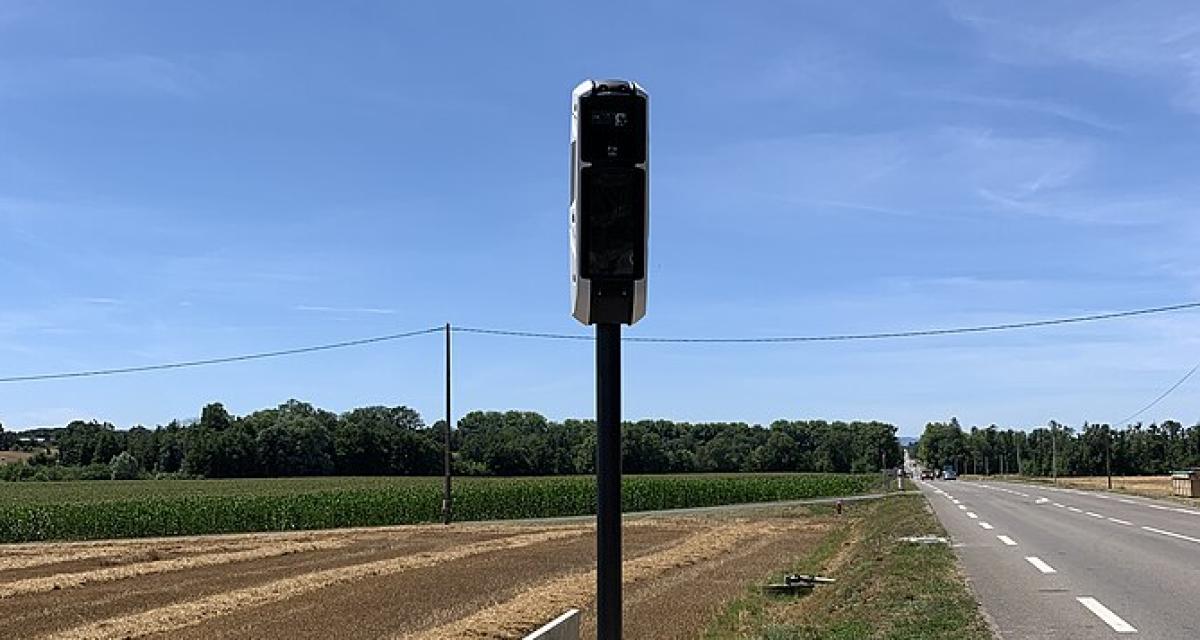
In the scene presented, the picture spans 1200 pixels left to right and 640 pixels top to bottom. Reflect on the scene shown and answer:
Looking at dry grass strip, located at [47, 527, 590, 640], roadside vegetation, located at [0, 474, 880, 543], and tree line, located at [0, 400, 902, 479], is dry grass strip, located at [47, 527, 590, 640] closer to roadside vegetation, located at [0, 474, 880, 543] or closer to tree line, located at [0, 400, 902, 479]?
roadside vegetation, located at [0, 474, 880, 543]

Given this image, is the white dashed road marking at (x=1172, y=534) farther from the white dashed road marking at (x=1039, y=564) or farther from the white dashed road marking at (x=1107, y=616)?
the white dashed road marking at (x=1107, y=616)

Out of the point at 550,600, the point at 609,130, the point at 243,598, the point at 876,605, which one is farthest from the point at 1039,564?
the point at 609,130

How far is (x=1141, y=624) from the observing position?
456 inches

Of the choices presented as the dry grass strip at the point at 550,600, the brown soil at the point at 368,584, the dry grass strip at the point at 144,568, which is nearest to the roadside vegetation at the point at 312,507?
the brown soil at the point at 368,584

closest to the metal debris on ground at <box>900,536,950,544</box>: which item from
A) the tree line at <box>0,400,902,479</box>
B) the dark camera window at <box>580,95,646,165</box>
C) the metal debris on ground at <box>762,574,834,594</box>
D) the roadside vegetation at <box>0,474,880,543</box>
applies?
the metal debris on ground at <box>762,574,834,594</box>

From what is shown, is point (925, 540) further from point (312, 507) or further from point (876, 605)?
point (312, 507)

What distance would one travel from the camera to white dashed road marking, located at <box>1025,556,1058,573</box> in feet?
58.5

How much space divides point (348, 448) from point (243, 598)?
98.4 meters

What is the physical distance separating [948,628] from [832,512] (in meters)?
49.8

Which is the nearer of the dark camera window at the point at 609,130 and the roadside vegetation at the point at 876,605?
the dark camera window at the point at 609,130

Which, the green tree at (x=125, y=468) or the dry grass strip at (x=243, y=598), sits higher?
the green tree at (x=125, y=468)

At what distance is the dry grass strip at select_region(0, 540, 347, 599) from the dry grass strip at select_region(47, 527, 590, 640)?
4686 millimetres

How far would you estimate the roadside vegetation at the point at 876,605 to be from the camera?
39.5ft

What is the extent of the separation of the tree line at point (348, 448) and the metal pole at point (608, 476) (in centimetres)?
10065
